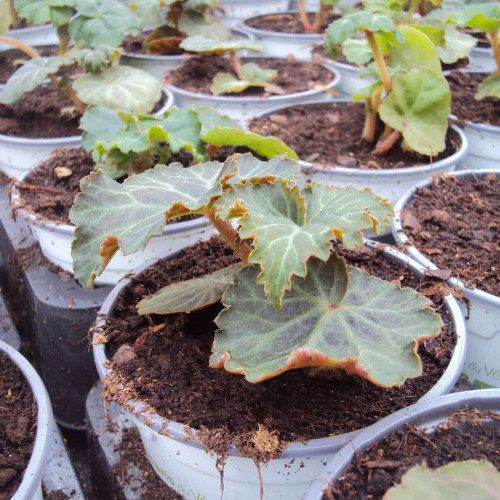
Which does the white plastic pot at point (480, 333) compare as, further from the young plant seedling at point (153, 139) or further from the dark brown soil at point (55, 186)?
the dark brown soil at point (55, 186)

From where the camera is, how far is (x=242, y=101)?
83.9 inches

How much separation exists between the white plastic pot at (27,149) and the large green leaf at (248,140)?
1.28 feet

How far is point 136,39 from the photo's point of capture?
9.69 feet

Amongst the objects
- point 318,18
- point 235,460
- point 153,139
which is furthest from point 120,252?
point 318,18

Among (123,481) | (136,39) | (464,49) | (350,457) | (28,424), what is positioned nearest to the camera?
(350,457)

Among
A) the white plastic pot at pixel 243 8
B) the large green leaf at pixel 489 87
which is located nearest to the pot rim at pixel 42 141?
the large green leaf at pixel 489 87

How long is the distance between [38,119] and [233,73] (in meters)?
0.92

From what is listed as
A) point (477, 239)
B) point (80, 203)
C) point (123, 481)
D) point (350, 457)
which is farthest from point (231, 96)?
point (350, 457)

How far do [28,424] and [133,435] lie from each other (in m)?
0.29

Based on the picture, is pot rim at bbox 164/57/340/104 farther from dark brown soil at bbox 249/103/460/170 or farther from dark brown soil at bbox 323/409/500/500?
dark brown soil at bbox 323/409/500/500

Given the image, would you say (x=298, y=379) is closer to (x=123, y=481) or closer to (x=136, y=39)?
(x=123, y=481)

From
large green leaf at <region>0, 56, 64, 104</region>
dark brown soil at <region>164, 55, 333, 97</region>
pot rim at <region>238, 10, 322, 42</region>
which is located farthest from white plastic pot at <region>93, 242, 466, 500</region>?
pot rim at <region>238, 10, 322, 42</region>

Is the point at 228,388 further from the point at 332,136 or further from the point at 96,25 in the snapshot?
the point at 96,25

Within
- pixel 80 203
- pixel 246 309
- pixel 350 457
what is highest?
pixel 80 203
